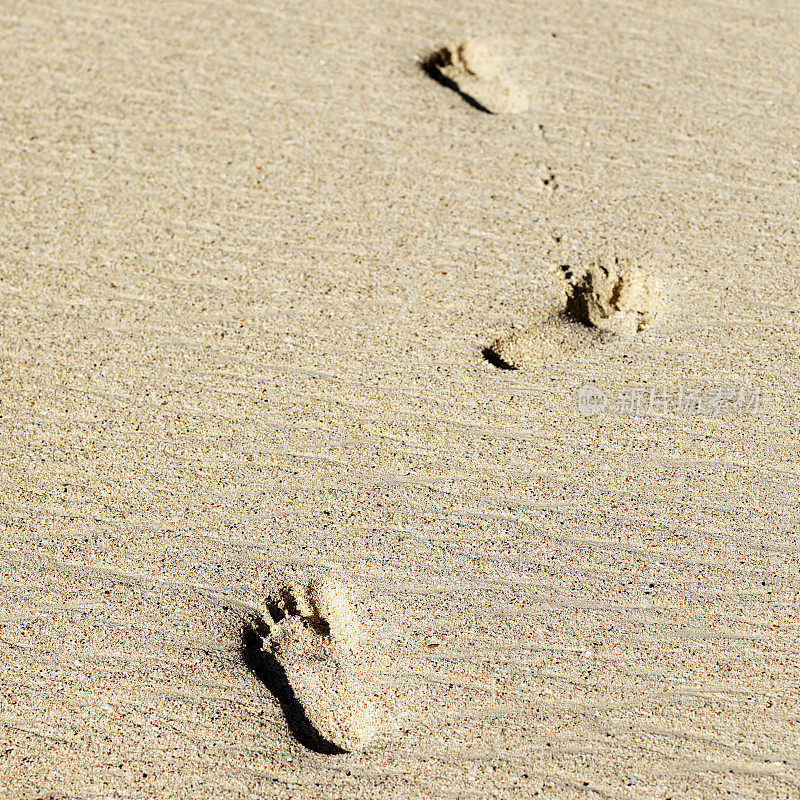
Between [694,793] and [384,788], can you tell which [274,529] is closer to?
[384,788]

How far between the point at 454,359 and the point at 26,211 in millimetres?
1236

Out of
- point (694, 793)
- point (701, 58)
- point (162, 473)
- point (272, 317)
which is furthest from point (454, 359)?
point (701, 58)

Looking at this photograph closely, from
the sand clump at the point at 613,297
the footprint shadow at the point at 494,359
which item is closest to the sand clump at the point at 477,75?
the sand clump at the point at 613,297

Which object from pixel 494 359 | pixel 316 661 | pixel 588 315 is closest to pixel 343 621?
pixel 316 661

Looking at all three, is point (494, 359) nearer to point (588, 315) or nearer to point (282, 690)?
point (588, 315)

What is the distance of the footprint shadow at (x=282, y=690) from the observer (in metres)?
1.75

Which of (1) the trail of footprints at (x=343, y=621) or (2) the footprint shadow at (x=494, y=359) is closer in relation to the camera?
(1) the trail of footprints at (x=343, y=621)

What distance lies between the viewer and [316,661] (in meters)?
1.80

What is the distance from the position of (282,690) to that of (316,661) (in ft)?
0.32

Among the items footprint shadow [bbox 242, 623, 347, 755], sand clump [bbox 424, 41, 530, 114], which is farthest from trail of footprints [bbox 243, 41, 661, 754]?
sand clump [bbox 424, 41, 530, 114]

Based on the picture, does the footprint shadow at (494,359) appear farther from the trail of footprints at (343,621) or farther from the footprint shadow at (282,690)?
the footprint shadow at (282,690)

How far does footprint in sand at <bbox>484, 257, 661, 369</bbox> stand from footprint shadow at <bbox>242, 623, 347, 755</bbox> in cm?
90

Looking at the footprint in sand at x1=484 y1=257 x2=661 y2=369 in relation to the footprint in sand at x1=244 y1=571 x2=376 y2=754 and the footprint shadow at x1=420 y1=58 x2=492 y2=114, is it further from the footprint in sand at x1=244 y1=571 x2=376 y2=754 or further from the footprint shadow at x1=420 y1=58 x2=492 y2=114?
the footprint in sand at x1=244 y1=571 x2=376 y2=754

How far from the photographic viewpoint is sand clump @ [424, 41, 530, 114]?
2.38m
